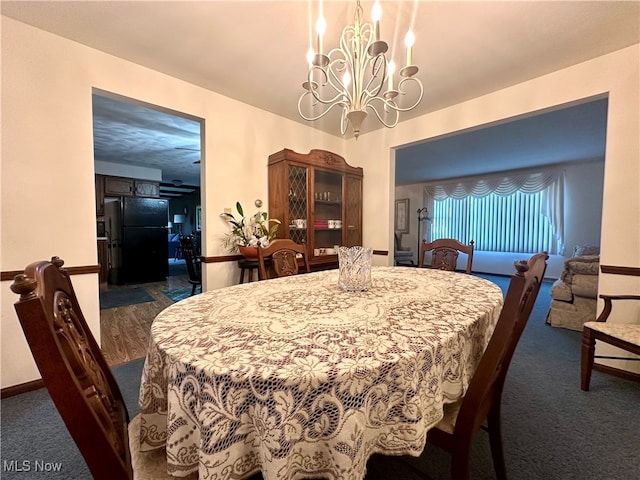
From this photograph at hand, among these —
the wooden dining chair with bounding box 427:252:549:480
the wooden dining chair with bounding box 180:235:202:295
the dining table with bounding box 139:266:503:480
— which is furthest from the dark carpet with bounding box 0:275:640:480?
the wooden dining chair with bounding box 180:235:202:295

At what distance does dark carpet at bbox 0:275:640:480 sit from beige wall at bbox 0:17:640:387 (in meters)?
0.55

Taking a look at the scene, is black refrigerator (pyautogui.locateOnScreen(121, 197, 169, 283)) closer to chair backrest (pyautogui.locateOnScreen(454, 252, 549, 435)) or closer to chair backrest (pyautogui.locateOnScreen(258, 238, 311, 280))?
chair backrest (pyautogui.locateOnScreen(258, 238, 311, 280))

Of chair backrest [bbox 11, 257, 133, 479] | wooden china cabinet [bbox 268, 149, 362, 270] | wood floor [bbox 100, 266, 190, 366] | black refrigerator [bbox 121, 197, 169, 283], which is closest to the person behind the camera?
chair backrest [bbox 11, 257, 133, 479]

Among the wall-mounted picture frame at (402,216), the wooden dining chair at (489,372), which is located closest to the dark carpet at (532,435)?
the wooden dining chair at (489,372)

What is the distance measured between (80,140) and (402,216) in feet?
24.1

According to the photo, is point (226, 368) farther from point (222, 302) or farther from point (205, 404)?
point (222, 302)

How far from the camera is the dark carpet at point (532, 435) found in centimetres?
121

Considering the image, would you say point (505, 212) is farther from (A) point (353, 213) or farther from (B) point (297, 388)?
(B) point (297, 388)

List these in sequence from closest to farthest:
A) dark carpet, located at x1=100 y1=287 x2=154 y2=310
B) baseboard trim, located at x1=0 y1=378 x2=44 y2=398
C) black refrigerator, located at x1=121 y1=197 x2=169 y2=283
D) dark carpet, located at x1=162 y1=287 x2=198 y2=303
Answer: baseboard trim, located at x1=0 y1=378 x2=44 y2=398
dark carpet, located at x1=100 y1=287 x2=154 y2=310
dark carpet, located at x1=162 y1=287 x2=198 y2=303
black refrigerator, located at x1=121 y1=197 x2=169 y2=283

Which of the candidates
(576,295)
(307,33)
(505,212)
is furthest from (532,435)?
(505,212)

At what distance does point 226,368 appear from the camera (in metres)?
0.59

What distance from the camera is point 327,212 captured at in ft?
11.0

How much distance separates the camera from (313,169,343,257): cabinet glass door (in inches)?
126

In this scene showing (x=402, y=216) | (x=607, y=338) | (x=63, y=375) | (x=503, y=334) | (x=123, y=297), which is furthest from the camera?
(x=402, y=216)
